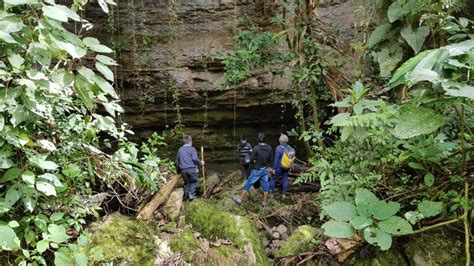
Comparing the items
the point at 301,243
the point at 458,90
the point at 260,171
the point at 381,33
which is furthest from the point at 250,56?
the point at 458,90

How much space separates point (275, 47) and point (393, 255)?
13.0 feet

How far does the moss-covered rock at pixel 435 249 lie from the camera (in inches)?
112

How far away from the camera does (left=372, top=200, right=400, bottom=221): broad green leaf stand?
2.41m

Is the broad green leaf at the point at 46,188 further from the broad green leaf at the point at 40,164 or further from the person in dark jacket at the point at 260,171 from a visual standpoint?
the person in dark jacket at the point at 260,171

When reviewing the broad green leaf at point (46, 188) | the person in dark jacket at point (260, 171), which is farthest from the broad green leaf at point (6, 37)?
the person in dark jacket at point (260, 171)

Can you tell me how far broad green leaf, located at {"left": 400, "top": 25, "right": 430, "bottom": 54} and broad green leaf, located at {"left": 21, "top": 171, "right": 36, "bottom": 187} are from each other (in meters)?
3.24

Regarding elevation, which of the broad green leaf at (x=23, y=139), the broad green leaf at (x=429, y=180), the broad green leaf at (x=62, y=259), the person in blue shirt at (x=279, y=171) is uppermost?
the broad green leaf at (x=23, y=139)

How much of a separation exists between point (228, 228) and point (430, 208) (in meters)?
2.40

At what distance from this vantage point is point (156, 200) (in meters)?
4.45

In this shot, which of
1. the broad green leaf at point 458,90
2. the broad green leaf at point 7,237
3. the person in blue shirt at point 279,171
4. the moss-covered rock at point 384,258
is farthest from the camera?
the person in blue shirt at point 279,171

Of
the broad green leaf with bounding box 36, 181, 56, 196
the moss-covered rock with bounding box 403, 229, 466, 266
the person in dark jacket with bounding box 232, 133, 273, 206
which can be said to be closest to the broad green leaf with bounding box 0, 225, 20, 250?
the broad green leaf with bounding box 36, 181, 56, 196

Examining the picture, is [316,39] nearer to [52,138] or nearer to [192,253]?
[192,253]

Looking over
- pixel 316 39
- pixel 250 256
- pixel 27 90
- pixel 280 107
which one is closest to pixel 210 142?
pixel 280 107

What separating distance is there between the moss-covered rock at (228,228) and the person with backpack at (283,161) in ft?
7.15
